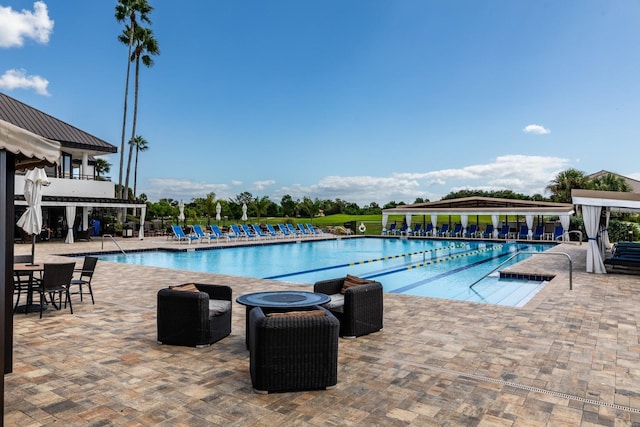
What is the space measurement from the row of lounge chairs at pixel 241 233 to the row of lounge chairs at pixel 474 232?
18.7 feet

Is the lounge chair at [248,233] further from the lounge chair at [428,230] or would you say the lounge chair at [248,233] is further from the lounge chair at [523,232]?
the lounge chair at [523,232]

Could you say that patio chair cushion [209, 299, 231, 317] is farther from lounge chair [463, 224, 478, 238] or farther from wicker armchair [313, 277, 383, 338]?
lounge chair [463, 224, 478, 238]

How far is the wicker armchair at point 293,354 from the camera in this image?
3.40 m

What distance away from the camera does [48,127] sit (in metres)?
23.7

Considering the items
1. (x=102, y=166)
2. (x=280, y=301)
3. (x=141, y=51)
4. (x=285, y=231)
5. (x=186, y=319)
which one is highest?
(x=141, y=51)

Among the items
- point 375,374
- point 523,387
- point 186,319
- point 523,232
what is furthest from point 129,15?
point 523,387

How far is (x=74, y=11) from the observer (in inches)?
877

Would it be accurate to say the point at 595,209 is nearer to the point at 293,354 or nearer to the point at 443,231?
the point at 293,354

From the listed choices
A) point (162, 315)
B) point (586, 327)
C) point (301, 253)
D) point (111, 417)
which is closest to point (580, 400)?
point (586, 327)

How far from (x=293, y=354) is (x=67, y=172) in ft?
82.3

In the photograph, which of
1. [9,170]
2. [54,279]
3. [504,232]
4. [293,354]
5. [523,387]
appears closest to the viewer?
[9,170]

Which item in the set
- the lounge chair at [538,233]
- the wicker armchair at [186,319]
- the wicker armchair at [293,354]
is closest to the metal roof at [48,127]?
the wicker armchair at [186,319]

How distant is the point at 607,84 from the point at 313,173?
107ft

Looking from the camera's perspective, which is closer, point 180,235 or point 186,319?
point 186,319
